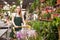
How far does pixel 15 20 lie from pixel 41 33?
6.46 feet

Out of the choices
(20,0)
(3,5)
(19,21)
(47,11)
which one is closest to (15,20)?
(19,21)

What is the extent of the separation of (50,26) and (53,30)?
0.22 ft

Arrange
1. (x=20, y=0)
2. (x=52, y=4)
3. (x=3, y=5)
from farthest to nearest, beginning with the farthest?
(x=3, y=5) < (x=20, y=0) < (x=52, y=4)

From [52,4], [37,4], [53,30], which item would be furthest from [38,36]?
[37,4]

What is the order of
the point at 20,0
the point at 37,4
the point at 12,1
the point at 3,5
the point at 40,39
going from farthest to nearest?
the point at 3,5
the point at 12,1
the point at 20,0
the point at 37,4
the point at 40,39

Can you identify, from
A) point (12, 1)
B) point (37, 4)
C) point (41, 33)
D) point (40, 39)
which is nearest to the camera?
point (40, 39)

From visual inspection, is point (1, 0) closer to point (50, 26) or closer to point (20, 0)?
point (20, 0)

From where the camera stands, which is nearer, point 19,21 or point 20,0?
point 19,21

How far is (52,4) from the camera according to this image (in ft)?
14.7

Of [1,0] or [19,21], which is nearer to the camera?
[19,21]

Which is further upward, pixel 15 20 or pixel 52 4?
pixel 52 4

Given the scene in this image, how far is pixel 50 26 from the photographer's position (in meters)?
2.70

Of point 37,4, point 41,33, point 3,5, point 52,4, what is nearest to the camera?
point 41,33

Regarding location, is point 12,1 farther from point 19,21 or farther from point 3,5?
point 19,21
